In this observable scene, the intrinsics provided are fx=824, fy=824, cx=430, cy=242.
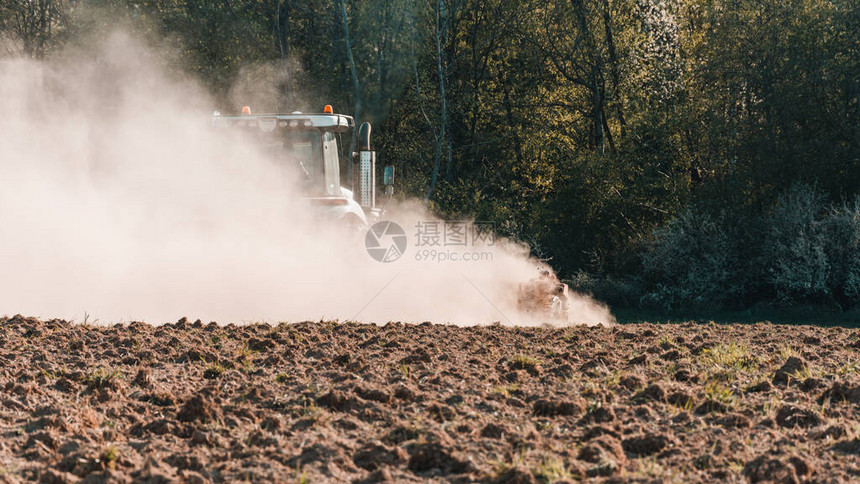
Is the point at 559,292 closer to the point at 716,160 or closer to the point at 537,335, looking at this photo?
the point at 537,335

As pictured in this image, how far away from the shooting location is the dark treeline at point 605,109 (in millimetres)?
17141

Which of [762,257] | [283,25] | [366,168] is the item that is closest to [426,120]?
[283,25]

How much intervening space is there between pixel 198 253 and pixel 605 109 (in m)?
16.4

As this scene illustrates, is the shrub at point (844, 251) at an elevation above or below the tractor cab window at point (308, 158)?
below

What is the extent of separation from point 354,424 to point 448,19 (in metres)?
20.0

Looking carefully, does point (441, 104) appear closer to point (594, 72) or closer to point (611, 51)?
point (594, 72)

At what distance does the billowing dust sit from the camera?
1101cm

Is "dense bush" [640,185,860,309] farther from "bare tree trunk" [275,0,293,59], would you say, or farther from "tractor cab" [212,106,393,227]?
"bare tree trunk" [275,0,293,59]

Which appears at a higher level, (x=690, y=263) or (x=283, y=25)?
(x=283, y=25)

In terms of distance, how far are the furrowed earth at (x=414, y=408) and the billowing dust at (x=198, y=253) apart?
75.9 inches

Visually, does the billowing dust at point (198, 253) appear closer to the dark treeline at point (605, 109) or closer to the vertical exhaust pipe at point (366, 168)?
the vertical exhaust pipe at point (366, 168)

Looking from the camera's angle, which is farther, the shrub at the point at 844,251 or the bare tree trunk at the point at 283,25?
the bare tree trunk at the point at 283,25

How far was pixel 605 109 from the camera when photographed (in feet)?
A: 80.6

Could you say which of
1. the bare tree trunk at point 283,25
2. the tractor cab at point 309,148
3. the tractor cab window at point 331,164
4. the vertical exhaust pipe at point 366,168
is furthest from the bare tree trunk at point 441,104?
the tractor cab at point 309,148
